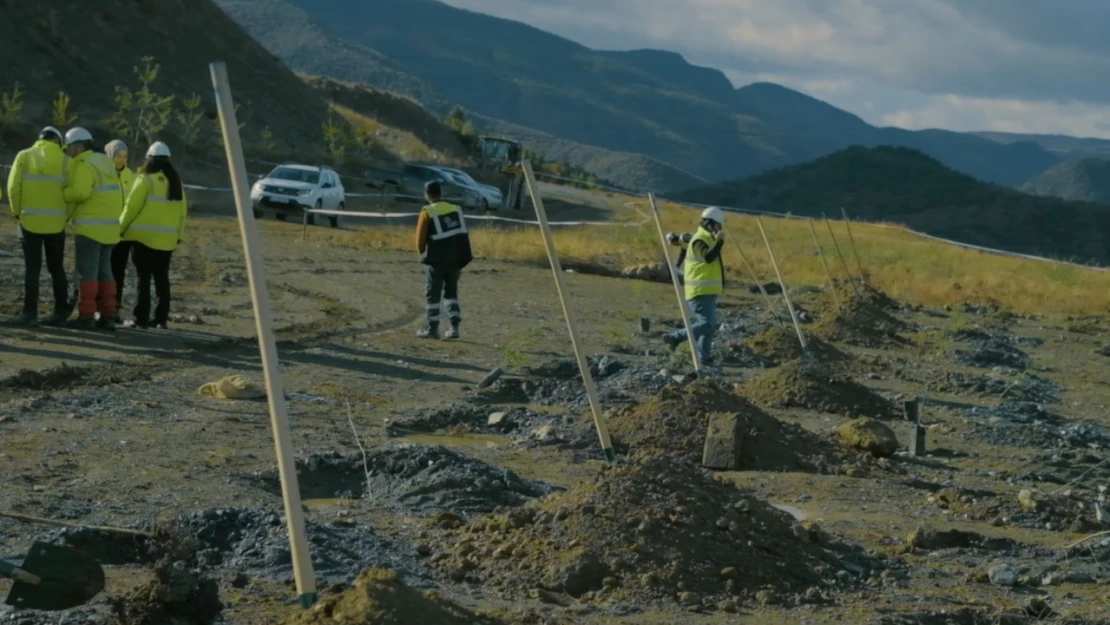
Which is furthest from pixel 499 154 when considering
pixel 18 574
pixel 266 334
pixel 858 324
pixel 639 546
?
pixel 266 334

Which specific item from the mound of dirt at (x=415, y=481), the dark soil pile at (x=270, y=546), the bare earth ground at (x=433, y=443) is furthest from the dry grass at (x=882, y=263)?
the dark soil pile at (x=270, y=546)

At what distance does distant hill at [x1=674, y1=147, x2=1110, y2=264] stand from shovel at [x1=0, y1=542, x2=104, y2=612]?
95.2 metres

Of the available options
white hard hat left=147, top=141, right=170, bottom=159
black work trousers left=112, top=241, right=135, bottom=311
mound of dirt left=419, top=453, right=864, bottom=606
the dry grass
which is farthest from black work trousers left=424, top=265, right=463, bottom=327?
the dry grass

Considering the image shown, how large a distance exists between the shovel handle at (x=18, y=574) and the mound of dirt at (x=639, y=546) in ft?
7.02

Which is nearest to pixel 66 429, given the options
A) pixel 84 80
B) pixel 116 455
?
pixel 116 455

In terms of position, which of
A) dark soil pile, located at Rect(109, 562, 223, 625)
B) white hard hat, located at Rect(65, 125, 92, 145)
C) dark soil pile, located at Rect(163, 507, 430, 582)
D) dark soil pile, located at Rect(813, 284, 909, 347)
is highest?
white hard hat, located at Rect(65, 125, 92, 145)

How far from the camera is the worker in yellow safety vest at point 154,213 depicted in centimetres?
1589

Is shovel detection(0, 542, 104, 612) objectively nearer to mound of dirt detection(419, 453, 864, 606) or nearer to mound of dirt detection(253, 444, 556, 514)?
mound of dirt detection(419, 453, 864, 606)

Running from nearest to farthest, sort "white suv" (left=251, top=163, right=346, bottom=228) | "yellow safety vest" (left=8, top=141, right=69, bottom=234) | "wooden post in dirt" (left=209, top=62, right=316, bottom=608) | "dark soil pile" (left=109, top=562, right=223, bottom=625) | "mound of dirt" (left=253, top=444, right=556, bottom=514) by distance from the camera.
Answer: "wooden post in dirt" (left=209, top=62, right=316, bottom=608) < "dark soil pile" (left=109, top=562, right=223, bottom=625) < "mound of dirt" (left=253, top=444, right=556, bottom=514) < "yellow safety vest" (left=8, top=141, right=69, bottom=234) < "white suv" (left=251, top=163, right=346, bottom=228)

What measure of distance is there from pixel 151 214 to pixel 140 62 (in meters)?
55.1

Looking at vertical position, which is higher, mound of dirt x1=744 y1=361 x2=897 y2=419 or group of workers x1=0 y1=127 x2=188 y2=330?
group of workers x1=0 y1=127 x2=188 y2=330

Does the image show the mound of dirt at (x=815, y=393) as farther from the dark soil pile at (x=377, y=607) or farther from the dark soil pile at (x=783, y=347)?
the dark soil pile at (x=377, y=607)

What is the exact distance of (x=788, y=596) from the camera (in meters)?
7.56

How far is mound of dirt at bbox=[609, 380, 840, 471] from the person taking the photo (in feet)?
38.8
